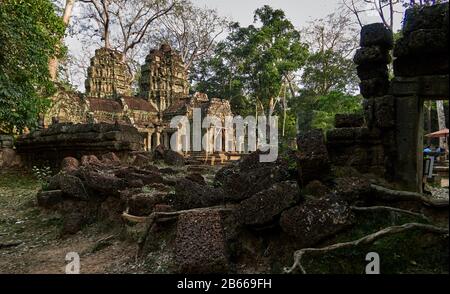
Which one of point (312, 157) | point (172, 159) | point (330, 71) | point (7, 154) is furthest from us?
point (330, 71)

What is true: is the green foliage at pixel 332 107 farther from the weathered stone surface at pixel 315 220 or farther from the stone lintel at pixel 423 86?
the weathered stone surface at pixel 315 220

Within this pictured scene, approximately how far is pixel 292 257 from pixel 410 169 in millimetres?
1991

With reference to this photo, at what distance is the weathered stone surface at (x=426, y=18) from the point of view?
3764mm

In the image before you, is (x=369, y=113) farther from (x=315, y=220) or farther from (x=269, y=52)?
(x=269, y=52)

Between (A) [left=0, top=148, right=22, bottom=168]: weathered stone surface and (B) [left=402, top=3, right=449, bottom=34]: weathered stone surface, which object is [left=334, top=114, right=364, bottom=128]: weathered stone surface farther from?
(A) [left=0, top=148, right=22, bottom=168]: weathered stone surface

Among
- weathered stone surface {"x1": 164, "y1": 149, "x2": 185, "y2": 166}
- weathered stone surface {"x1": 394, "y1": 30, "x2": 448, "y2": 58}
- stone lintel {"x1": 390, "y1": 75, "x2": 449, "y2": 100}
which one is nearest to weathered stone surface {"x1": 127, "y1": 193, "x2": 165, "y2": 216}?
stone lintel {"x1": 390, "y1": 75, "x2": 449, "y2": 100}

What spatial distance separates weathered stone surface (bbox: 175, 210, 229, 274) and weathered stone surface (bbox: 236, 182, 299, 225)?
12.7 inches

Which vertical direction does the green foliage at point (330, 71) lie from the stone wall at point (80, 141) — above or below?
above

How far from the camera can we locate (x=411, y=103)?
13.6ft

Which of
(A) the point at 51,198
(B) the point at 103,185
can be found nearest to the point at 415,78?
(B) the point at 103,185

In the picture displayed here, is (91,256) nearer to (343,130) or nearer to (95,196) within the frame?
(95,196)

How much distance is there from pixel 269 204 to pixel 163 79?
2395 cm

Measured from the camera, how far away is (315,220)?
123 inches

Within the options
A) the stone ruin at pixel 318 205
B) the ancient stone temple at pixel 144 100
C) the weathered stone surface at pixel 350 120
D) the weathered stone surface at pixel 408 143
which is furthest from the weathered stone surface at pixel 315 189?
the ancient stone temple at pixel 144 100
